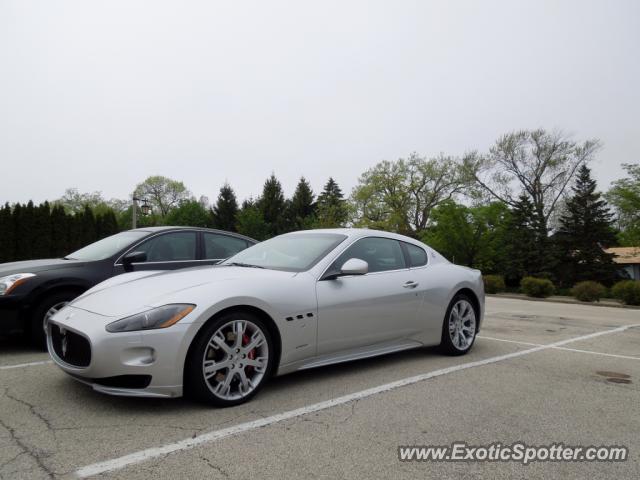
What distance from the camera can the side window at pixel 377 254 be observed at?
179 inches

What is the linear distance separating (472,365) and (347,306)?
1681 millimetres

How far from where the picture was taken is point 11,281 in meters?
5.02

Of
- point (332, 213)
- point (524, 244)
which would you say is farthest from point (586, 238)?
point (332, 213)

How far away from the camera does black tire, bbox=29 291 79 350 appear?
5.10 m

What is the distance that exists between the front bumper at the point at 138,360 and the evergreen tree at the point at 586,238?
130 ft

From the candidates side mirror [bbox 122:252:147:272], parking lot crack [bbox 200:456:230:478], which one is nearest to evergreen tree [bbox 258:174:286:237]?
side mirror [bbox 122:252:147:272]

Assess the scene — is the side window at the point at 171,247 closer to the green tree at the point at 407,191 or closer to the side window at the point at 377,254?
the side window at the point at 377,254

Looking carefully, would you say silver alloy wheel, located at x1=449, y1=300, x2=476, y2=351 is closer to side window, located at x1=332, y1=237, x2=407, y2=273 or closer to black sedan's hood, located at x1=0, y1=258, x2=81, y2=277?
side window, located at x1=332, y1=237, x2=407, y2=273

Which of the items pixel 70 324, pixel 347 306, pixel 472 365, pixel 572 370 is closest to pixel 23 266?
pixel 70 324

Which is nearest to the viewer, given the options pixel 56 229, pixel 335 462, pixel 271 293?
pixel 335 462

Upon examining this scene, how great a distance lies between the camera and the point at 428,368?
4.67m

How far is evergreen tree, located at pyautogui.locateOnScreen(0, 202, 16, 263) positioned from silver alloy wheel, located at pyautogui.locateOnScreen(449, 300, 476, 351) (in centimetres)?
3353

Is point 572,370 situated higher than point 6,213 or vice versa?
point 6,213

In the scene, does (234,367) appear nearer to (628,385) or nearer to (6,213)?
(628,385)
